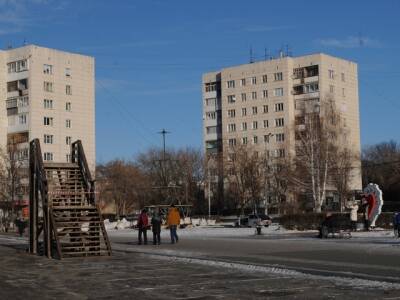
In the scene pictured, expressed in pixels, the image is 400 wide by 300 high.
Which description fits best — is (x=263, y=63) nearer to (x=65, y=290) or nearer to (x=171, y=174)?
(x=171, y=174)

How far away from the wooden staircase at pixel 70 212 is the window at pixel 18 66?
64194mm

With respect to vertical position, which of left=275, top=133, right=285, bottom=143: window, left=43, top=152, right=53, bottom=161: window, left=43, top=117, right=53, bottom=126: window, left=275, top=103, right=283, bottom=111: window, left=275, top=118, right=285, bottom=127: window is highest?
left=275, top=103, right=283, bottom=111: window

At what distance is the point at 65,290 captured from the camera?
1370 cm

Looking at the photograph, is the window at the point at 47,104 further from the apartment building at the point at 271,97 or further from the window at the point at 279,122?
the window at the point at 279,122

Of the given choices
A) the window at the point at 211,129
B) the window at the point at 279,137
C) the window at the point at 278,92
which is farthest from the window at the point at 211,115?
the window at the point at 279,137

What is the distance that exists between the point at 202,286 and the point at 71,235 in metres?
10.9

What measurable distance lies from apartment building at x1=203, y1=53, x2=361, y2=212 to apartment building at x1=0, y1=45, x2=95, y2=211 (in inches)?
865

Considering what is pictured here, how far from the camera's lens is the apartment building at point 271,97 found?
103m

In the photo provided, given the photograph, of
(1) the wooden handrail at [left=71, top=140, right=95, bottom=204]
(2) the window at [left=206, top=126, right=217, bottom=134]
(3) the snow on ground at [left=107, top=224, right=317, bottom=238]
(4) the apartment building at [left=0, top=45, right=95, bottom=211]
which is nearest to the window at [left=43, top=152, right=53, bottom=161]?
(4) the apartment building at [left=0, top=45, right=95, bottom=211]

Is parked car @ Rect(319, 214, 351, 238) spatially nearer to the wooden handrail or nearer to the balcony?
the wooden handrail

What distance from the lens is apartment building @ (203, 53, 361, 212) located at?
10288cm

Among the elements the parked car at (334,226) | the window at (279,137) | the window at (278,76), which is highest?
the window at (278,76)

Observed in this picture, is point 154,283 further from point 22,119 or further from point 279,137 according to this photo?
point 279,137

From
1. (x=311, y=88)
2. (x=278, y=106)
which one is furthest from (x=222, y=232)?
(x=278, y=106)
